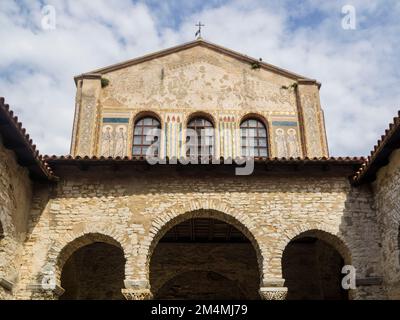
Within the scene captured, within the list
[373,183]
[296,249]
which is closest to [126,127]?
[296,249]

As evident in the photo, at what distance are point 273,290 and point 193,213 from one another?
2447 millimetres

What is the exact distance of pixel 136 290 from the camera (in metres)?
10.3

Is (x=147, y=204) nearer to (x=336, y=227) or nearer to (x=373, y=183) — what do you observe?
(x=336, y=227)

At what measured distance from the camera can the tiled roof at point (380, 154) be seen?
9.47 metres

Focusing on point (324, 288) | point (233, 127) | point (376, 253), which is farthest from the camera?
point (233, 127)

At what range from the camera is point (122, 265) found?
14.1m

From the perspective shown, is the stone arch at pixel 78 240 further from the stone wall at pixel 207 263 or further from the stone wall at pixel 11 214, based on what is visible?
the stone wall at pixel 207 263

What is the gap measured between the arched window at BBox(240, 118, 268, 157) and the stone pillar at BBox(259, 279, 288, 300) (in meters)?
5.03

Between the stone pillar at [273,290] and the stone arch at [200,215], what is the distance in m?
0.40

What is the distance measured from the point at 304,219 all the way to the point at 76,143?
718 cm

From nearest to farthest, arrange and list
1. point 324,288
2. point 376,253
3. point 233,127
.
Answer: point 376,253
point 324,288
point 233,127

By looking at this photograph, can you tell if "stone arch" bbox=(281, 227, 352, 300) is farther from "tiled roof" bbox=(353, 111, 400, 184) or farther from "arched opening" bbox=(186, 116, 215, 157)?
"arched opening" bbox=(186, 116, 215, 157)

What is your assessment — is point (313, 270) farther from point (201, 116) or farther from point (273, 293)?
point (201, 116)

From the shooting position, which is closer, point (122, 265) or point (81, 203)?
point (81, 203)
